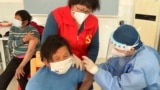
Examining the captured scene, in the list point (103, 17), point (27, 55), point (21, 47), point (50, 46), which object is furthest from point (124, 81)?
point (103, 17)

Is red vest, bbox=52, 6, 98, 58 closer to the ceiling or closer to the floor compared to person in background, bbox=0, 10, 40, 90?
closer to the ceiling

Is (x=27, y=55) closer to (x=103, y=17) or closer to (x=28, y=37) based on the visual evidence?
(x=28, y=37)

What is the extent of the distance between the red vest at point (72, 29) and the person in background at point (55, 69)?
0.20 m

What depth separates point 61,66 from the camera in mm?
1288

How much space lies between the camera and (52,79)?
4.43 feet

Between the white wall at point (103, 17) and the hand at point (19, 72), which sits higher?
the white wall at point (103, 17)

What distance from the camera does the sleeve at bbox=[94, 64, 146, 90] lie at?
3.97 ft

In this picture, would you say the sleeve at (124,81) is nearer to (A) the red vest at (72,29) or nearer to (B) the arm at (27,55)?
(A) the red vest at (72,29)

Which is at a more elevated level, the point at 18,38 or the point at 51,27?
the point at 51,27

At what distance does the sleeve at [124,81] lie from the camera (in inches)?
47.6

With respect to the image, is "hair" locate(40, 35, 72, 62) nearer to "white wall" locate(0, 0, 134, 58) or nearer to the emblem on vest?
the emblem on vest

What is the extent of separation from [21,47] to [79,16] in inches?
44.9

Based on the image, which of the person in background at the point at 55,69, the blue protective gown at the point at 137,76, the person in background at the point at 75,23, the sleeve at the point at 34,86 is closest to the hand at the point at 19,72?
the person in background at the point at 75,23

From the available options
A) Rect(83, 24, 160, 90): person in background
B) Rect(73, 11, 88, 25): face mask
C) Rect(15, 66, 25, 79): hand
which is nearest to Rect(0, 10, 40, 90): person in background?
Rect(15, 66, 25, 79): hand
